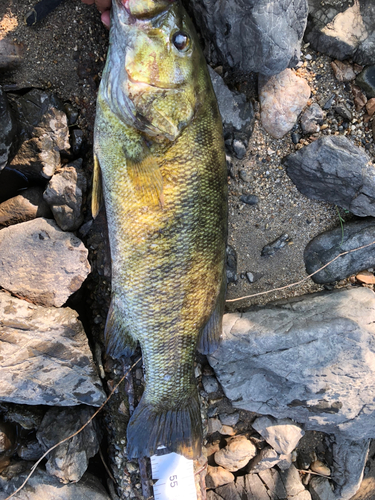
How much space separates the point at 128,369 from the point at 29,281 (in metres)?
0.99

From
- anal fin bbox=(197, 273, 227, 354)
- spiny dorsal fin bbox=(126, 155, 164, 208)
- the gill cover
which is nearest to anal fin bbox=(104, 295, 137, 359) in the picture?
anal fin bbox=(197, 273, 227, 354)

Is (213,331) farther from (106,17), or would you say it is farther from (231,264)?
(106,17)

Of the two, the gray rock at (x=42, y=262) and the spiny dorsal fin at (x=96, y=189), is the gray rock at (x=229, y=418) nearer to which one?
the gray rock at (x=42, y=262)

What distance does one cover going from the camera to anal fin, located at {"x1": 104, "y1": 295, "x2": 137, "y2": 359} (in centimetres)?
231

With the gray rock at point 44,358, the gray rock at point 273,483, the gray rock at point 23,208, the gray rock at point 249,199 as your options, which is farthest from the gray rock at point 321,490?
the gray rock at point 23,208

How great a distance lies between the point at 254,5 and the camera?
2.12 meters

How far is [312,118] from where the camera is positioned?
2.59 m

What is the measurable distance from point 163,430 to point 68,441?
771 mm

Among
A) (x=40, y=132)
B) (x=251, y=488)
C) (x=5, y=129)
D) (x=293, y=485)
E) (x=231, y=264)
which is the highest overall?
(x=5, y=129)

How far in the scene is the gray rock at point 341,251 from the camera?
271 cm

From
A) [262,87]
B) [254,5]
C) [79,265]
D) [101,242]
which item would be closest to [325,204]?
[262,87]

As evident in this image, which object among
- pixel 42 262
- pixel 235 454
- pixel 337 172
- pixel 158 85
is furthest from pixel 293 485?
pixel 158 85

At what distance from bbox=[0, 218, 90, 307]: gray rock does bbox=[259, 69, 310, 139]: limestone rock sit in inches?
68.3

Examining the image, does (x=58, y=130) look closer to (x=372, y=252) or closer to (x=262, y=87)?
(x=262, y=87)
